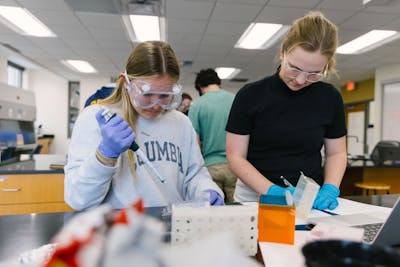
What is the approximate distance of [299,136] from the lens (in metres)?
1.22

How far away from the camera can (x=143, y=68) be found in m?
0.99

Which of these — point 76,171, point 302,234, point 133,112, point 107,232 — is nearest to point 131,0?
point 133,112

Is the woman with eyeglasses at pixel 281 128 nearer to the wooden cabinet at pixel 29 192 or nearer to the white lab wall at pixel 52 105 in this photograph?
the wooden cabinet at pixel 29 192

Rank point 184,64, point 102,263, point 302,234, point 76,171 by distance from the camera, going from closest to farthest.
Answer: point 102,263 → point 302,234 → point 76,171 → point 184,64

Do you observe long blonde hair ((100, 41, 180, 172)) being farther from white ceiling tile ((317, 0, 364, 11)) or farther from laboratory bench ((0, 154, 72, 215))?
white ceiling tile ((317, 0, 364, 11))

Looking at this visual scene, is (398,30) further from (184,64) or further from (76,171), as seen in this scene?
(76,171)

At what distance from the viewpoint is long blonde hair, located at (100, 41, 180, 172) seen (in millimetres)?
991

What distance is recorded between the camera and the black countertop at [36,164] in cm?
234

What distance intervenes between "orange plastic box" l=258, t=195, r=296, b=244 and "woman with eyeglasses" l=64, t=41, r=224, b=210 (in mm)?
270

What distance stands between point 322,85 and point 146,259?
1236 mm

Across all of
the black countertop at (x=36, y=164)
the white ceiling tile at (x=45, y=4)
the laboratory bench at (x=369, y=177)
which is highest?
the white ceiling tile at (x=45, y=4)

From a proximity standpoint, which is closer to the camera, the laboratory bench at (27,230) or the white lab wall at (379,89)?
the laboratory bench at (27,230)

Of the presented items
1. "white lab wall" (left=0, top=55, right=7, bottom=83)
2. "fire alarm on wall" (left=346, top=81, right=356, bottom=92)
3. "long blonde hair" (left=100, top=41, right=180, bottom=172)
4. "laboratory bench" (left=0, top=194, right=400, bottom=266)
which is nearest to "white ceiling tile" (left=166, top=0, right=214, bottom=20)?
"long blonde hair" (left=100, top=41, right=180, bottom=172)

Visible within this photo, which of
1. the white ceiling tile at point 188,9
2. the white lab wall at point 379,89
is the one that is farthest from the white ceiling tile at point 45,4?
the white lab wall at point 379,89
